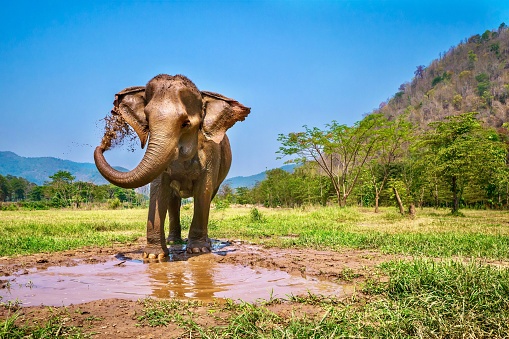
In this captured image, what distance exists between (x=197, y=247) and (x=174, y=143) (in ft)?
8.11

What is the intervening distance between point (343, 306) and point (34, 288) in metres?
3.38

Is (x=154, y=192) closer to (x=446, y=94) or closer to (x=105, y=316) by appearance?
(x=105, y=316)

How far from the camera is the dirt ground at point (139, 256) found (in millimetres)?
3197

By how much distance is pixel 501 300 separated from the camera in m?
3.24

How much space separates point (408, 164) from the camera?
131ft

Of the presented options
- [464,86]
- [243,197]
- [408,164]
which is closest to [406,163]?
[408,164]

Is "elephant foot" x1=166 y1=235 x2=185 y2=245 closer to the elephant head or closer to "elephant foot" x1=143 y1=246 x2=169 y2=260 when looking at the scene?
"elephant foot" x1=143 y1=246 x2=169 y2=260

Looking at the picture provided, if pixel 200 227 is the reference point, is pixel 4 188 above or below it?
above

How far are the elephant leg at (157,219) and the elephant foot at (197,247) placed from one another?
51 centimetres

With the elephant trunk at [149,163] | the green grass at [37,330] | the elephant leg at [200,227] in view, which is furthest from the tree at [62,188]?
the green grass at [37,330]

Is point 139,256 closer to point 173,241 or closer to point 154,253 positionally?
point 154,253

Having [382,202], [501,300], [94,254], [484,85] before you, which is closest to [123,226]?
[94,254]

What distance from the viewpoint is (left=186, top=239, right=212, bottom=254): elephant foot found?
7.35 metres

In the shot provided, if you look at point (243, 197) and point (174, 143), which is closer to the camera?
point (174, 143)
